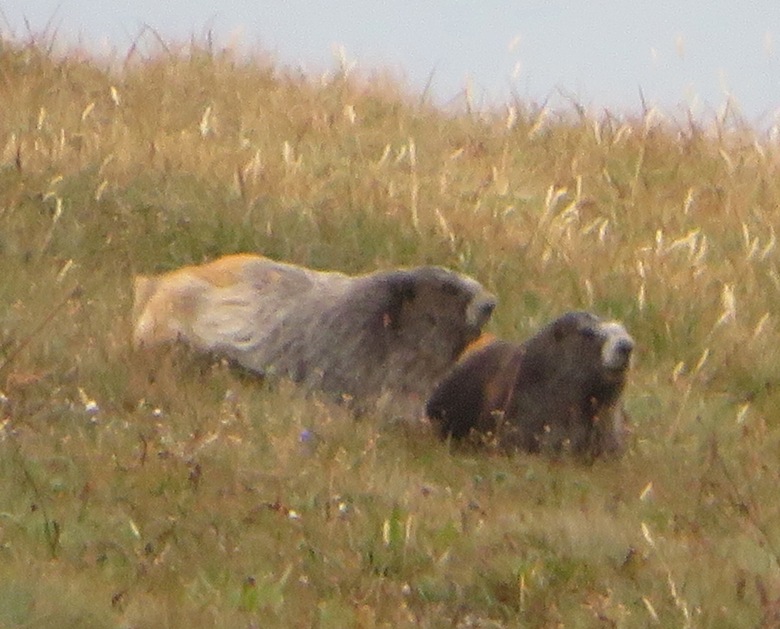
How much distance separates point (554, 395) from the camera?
736 cm

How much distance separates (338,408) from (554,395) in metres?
0.89

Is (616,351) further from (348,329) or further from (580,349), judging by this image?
(348,329)

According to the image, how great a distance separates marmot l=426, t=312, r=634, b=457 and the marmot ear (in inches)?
19.8

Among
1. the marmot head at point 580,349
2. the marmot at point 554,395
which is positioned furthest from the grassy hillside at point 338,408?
the marmot head at point 580,349

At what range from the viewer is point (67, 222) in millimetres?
9258

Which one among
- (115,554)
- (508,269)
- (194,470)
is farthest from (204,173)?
(115,554)

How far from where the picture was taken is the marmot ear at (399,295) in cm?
787

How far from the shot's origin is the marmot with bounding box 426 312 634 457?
725cm

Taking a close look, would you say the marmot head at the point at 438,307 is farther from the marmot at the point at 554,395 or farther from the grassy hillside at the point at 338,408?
the grassy hillside at the point at 338,408

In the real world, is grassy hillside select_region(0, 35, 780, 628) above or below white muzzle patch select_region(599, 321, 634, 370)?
below

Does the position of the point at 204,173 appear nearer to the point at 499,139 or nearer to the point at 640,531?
the point at 499,139

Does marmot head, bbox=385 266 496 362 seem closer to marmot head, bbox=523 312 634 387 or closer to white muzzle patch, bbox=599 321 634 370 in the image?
marmot head, bbox=523 312 634 387

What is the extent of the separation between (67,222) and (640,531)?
423 centimetres

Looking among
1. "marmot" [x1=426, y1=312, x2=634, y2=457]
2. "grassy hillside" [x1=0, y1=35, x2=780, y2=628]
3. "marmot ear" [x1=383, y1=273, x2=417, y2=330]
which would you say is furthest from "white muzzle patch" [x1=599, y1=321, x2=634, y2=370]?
"marmot ear" [x1=383, y1=273, x2=417, y2=330]
